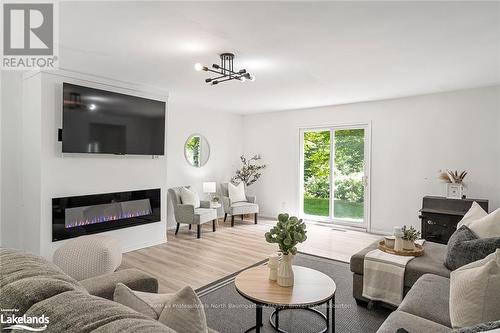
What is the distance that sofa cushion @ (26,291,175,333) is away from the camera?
2.49ft

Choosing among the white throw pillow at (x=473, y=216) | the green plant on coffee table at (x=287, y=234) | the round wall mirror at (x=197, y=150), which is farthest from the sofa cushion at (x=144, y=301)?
the round wall mirror at (x=197, y=150)

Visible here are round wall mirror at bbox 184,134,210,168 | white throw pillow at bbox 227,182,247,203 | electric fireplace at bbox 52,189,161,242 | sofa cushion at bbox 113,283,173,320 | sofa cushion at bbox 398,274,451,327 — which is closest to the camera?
sofa cushion at bbox 113,283,173,320

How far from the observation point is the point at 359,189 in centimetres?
580

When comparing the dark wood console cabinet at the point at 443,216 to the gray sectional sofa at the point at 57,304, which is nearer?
the gray sectional sofa at the point at 57,304

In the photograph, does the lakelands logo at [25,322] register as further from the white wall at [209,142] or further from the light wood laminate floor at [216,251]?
the white wall at [209,142]

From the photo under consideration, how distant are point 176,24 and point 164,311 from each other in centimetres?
225

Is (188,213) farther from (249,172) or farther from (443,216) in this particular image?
(443,216)

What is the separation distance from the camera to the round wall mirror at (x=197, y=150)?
20.0ft

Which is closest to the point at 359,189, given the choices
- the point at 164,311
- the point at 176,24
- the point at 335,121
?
the point at 335,121

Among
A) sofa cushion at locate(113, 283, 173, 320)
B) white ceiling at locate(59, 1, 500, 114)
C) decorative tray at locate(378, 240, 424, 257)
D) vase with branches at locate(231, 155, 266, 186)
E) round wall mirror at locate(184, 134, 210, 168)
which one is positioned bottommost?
decorative tray at locate(378, 240, 424, 257)

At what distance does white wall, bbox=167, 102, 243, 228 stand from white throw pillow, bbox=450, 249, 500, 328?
4881 mm

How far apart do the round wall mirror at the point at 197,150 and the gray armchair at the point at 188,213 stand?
36.2 inches

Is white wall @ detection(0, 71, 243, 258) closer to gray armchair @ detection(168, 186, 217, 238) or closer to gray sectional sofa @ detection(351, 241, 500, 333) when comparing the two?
gray armchair @ detection(168, 186, 217, 238)

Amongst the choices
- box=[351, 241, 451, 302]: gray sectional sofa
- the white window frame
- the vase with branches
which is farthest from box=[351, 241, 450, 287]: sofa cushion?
the vase with branches
